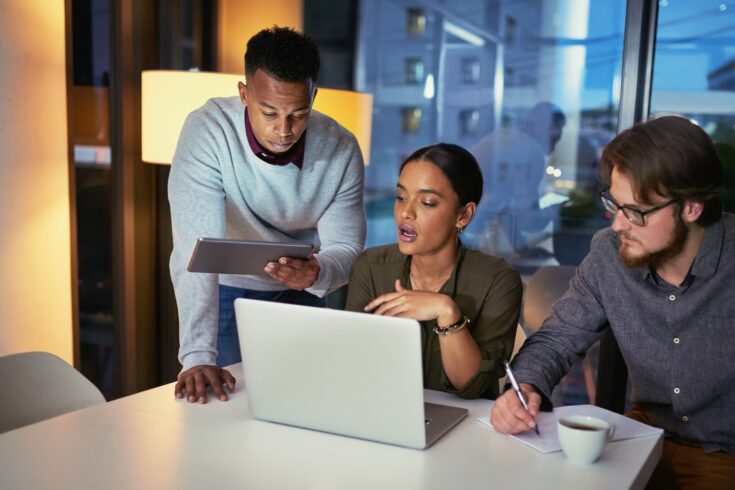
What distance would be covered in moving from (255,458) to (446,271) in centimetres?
79

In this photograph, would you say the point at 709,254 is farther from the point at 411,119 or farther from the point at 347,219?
the point at 411,119

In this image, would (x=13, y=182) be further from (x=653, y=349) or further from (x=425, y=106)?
(x=653, y=349)

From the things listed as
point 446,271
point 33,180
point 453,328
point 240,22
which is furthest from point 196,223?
point 240,22

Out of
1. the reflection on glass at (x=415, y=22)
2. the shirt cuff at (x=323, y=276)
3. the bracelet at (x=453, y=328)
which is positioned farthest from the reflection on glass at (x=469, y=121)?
the bracelet at (x=453, y=328)

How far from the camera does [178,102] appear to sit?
297 cm

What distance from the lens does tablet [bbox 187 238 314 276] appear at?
1708 millimetres

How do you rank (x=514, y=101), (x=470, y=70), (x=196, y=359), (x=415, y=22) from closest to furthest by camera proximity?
(x=196, y=359), (x=514, y=101), (x=470, y=70), (x=415, y=22)

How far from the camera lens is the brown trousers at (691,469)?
5.66 ft

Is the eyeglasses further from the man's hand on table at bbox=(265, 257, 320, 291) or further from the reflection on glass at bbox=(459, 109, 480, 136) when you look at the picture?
the reflection on glass at bbox=(459, 109, 480, 136)

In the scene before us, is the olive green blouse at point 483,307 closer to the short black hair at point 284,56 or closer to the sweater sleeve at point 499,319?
the sweater sleeve at point 499,319

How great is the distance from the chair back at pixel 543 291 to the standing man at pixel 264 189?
3.18 feet

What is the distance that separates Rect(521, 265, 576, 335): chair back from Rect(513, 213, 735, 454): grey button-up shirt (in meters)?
1.13

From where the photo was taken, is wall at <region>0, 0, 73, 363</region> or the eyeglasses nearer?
the eyeglasses

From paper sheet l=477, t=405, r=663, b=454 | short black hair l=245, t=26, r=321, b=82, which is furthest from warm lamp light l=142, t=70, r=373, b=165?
paper sheet l=477, t=405, r=663, b=454
